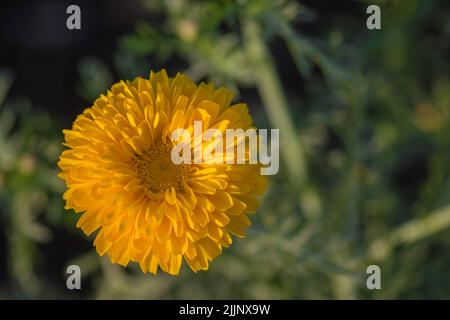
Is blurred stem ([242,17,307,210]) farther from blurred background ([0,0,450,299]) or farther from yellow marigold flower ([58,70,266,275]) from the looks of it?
yellow marigold flower ([58,70,266,275])

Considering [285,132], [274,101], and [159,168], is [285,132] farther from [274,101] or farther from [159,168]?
[159,168]

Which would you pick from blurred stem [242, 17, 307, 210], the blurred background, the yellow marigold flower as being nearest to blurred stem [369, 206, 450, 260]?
the blurred background

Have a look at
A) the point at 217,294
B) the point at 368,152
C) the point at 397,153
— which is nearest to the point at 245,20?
the point at 368,152

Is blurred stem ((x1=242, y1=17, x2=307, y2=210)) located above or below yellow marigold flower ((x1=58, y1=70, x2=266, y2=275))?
above

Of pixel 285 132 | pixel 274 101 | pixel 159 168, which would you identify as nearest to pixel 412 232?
pixel 285 132

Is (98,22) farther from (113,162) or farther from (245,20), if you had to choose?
(113,162)
